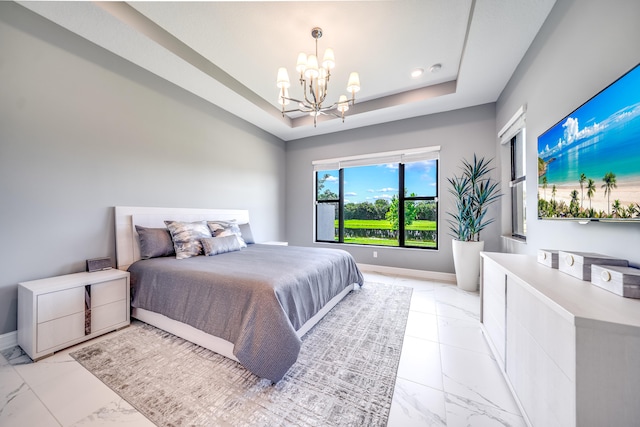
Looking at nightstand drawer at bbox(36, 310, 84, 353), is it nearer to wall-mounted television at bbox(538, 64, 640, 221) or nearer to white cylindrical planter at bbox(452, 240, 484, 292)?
wall-mounted television at bbox(538, 64, 640, 221)

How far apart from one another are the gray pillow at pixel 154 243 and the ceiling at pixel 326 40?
73.7 inches

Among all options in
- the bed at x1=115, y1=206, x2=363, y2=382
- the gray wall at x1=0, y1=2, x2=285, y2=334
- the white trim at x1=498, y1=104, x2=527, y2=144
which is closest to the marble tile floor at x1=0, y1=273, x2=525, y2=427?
the bed at x1=115, y1=206, x2=363, y2=382

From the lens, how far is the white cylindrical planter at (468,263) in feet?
10.2

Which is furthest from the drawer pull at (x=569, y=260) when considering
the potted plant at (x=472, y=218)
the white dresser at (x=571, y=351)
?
the potted plant at (x=472, y=218)

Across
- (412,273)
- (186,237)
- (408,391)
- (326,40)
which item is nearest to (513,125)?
(326,40)

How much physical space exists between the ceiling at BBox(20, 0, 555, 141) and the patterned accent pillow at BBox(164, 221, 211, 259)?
1.82 m

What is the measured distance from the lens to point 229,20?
6.93 feet

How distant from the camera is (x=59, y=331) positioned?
178cm

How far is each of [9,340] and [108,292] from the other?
0.70 m

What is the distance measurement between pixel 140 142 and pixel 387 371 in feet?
11.2

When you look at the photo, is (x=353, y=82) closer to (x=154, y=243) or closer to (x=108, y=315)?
(x=154, y=243)

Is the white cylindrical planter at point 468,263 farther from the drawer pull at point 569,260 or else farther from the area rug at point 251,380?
the drawer pull at point 569,260

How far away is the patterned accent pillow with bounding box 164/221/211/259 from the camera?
2527mm

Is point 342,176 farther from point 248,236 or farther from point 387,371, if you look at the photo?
point 387,371
